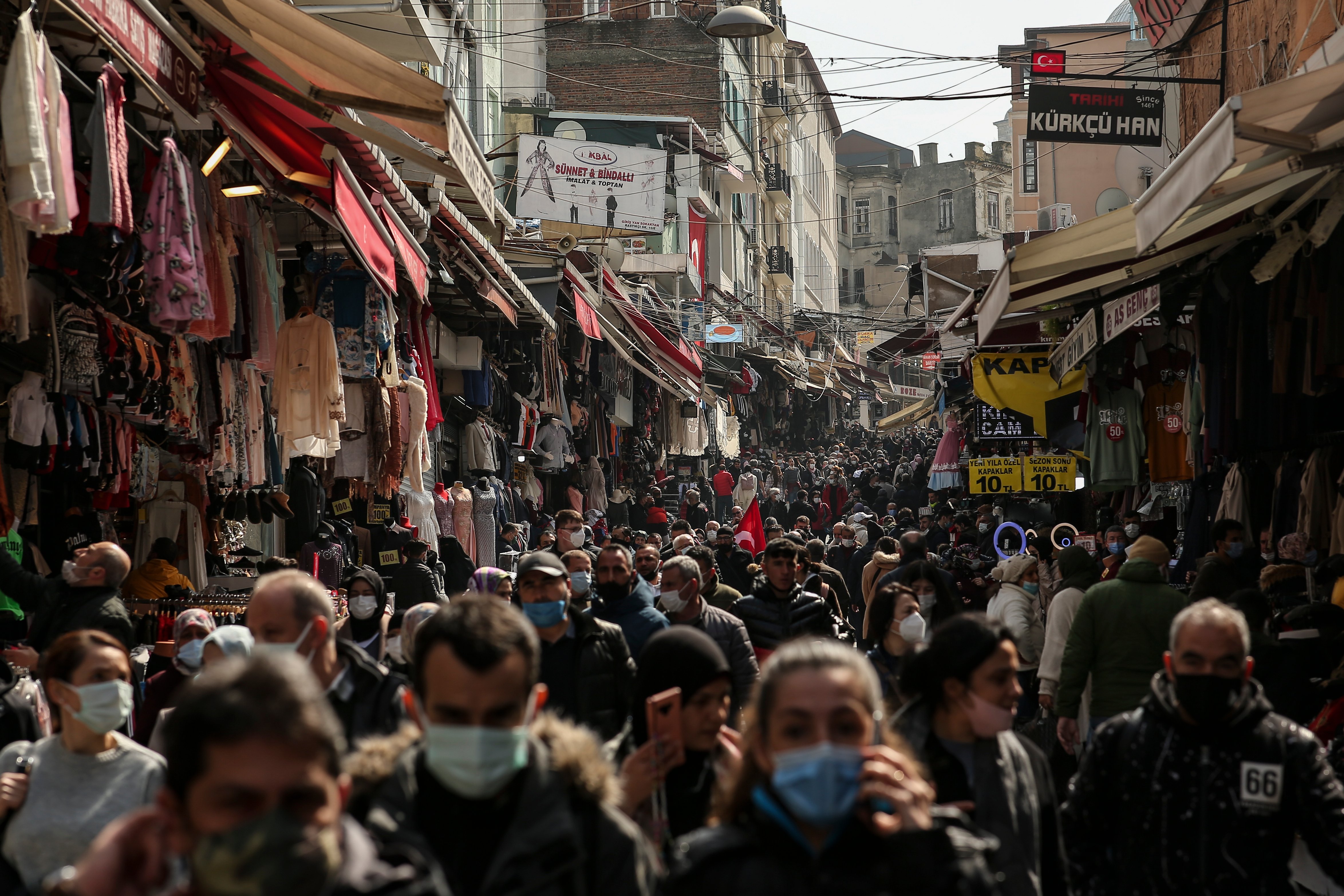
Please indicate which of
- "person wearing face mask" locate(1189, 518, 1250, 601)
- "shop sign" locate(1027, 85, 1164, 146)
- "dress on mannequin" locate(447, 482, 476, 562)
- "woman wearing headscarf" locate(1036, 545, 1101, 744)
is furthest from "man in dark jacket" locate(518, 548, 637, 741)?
"dress on mannequin" locate(447, 482, 476, 562)

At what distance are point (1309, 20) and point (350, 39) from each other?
6.89 meters

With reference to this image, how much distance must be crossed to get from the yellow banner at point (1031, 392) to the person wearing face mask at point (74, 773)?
12280mm

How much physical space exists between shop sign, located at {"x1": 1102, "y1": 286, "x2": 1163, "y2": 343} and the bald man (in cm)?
720

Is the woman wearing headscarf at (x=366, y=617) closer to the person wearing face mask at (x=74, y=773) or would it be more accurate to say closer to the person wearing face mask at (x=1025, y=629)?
the person wearing face mask at (x=74, y=773)

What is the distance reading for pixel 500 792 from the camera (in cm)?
306

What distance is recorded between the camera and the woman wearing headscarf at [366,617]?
813cm

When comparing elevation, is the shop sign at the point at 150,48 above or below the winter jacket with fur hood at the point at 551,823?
above

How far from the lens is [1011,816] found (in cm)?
407

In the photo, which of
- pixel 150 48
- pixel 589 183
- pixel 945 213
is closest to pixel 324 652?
pixel 150 48

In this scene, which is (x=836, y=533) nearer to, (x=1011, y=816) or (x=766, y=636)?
(x=766, y=636)

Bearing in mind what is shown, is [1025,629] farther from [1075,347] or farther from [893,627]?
[1075,347]

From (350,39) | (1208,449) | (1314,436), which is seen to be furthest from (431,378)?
(1314,436)

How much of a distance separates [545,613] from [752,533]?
12667 mm

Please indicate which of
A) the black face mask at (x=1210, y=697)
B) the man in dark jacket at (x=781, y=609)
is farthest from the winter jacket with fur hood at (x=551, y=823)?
the man in dark jacket at (x=781, y=609)
